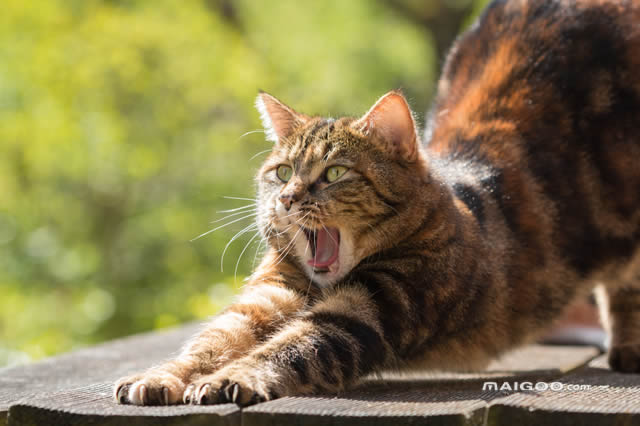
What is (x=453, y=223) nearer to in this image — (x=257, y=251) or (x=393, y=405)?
(x=257, y=251)

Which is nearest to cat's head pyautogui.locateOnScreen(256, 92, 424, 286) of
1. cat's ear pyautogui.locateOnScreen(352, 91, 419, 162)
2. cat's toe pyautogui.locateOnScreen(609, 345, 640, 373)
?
cat's ear pyautogui.locateOnScreen(352, 91, 419, 162)

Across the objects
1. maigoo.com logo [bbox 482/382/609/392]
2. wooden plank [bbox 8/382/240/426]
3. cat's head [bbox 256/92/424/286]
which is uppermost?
cat's head [bbox 256/92/424/286]

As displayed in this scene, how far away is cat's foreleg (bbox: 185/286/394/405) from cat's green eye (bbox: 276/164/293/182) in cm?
47

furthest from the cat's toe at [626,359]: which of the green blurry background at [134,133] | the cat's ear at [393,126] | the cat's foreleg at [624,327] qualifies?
the green blurry background at [134,133]

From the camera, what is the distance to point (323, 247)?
2.25m

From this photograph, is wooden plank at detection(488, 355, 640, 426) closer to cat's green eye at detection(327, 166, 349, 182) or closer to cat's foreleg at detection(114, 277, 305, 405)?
cat's foreleg at detection(114, 277, 305, 405)

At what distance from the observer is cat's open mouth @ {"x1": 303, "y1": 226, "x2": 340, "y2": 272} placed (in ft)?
7.30

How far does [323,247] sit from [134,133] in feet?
18.7

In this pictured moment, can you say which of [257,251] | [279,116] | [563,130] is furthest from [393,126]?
[563,130]

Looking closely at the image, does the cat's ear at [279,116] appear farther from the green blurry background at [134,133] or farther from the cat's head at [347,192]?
the green blurry background at [134,133]

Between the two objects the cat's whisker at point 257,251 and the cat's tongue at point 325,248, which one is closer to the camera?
the cat's tongue at point 325,248

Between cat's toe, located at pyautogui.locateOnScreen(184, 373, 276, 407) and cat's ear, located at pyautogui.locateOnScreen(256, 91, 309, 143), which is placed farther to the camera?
cat's ear, located at pyautogui.locateOnScreen(256, 91, 309, 143)

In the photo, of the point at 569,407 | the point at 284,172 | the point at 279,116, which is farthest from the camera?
the point at 279,116

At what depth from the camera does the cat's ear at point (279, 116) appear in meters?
2.54
